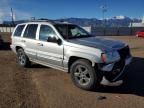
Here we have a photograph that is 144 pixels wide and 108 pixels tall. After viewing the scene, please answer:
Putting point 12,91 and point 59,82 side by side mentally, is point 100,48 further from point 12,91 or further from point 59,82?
point 12,91

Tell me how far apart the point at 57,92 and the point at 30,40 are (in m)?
2.92

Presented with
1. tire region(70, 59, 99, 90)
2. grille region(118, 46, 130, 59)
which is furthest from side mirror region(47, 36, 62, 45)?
grille region(118, 46, 130, 59)

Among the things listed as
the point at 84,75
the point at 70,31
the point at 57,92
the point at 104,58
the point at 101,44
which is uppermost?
the point at 70,31

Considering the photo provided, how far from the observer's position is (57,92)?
637 cm

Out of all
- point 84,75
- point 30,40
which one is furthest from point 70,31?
point 84,75

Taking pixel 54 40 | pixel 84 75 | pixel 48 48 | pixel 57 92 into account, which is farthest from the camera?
pixel 48 48

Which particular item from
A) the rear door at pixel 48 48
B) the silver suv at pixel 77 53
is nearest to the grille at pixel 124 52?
the silver suv at pixel 77 53

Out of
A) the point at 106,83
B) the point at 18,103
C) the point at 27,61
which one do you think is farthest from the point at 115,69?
the point at 27,61

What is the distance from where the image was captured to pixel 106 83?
245 inches

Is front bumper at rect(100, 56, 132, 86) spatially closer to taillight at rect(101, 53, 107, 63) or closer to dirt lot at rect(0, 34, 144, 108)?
taillight at rect(101, 53, 107, 63)

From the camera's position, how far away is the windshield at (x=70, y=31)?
7570mm

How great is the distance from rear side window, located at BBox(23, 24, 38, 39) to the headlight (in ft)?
10.6

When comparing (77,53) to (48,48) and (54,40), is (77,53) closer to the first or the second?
(54,40)

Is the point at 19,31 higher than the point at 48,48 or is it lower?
higher
